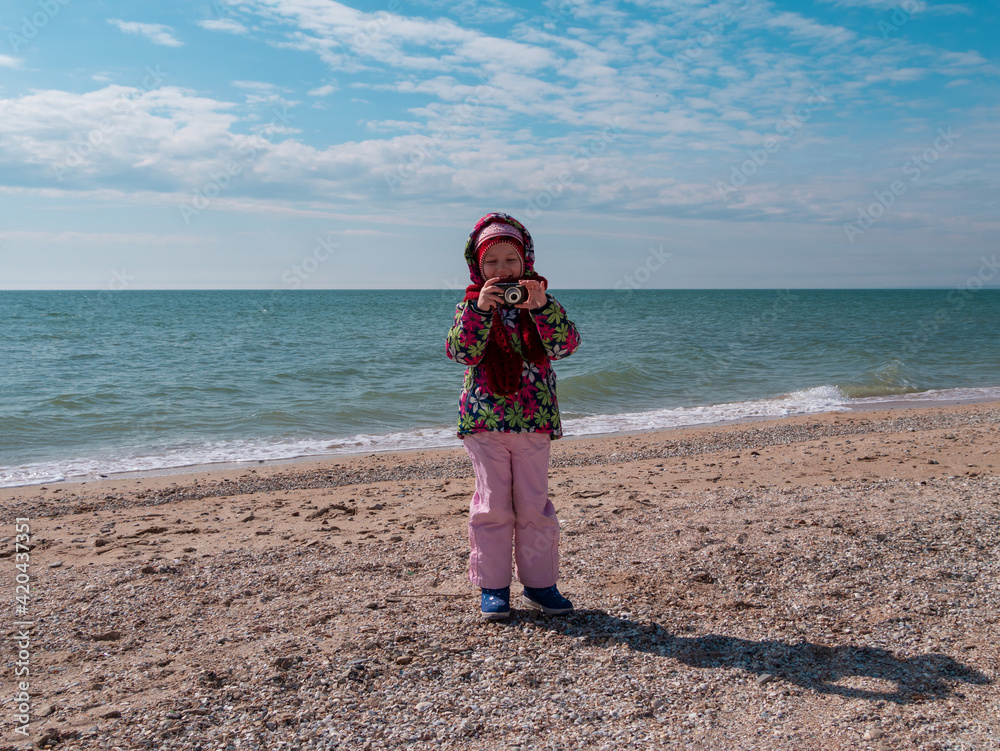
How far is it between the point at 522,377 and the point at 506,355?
0.16 meters

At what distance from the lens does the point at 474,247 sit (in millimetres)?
3543

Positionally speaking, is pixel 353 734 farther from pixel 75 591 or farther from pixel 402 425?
pixel 402 425

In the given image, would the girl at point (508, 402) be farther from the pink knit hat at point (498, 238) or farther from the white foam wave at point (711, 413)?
the white foam wave at point (711, 413)

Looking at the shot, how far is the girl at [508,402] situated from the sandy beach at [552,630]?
14.0 inches

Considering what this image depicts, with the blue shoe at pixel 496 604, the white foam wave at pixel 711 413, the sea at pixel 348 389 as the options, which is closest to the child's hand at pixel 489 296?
the blue shoe at pixel 496 604

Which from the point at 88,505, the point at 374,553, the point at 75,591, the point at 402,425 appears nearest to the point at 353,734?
the point at 374,553

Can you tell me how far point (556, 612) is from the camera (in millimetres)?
3623

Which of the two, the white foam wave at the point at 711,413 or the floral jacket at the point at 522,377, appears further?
the white foam wave at the point at 711,413

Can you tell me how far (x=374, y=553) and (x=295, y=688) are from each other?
6.92ft

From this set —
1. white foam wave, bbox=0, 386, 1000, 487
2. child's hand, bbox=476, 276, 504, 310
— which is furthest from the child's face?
white foam wave, bbox=0, 386, 1000, 487

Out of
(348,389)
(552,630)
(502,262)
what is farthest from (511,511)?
(348,389)

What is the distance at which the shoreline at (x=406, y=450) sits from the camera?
30.7ft

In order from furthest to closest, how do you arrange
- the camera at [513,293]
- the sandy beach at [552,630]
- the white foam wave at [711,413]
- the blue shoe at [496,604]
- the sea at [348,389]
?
the white foam wave at [711,413] < the sea at [348,389] < the blue shoe at [496,604] < the camera at [513,293] < the sandy beach at [552,630]

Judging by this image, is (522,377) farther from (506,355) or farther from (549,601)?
(549,601)
